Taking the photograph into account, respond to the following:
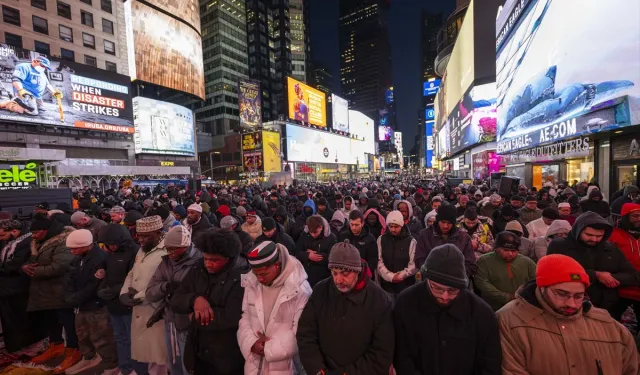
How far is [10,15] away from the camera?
29500 millimetres

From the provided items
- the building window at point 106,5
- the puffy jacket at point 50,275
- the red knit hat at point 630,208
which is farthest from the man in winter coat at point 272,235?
the building window at point 106,5

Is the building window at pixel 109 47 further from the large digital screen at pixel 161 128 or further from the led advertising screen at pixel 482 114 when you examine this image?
the led advertising screen at pixel 482 114

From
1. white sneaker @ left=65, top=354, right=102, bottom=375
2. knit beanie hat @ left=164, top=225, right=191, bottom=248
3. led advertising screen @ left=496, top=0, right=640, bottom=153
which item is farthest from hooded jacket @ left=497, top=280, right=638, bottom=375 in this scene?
led advertising screen @ left=496, top=0, right=640, bottom=153

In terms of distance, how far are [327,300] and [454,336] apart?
38.9 inches

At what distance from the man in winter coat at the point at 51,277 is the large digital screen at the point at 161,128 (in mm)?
43129

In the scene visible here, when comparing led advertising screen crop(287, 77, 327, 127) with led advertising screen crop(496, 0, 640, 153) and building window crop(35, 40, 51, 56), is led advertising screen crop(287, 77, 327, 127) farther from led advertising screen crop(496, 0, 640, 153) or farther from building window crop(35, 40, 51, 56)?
led advertising screen crop(496, 0, 640, 153)

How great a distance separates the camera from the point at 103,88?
33906 mm

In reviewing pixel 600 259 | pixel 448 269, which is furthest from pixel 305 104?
pixel 448 269

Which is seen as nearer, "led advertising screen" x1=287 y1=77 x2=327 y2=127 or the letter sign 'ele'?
the letter sign 'ele'

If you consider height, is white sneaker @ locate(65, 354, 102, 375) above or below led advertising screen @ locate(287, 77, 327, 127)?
below

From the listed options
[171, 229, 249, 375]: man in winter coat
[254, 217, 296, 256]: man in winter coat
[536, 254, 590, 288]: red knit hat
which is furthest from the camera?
[254, 217, 296, 256]: man in winter coat

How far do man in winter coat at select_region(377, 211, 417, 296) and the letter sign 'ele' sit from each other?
18362mm

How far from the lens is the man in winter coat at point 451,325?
2.03m

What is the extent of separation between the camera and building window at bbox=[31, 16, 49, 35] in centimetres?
3147
